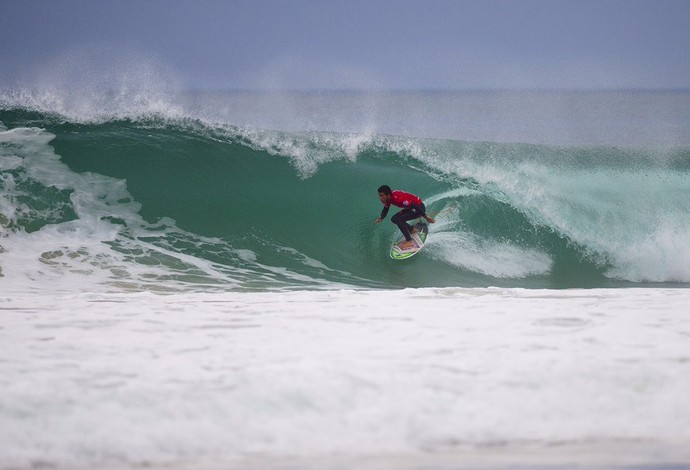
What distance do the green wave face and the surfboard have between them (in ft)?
0.27

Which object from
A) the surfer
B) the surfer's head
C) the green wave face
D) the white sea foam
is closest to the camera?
the white sea foam

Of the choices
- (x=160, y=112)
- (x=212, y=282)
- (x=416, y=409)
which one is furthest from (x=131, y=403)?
(x=160, y=112)

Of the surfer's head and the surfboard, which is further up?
the surfer's head

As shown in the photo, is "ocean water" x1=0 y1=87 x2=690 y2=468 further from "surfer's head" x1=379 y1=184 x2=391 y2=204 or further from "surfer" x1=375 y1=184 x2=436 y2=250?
"surfer's head" x1=379 y1=184 x2=391 y2=204

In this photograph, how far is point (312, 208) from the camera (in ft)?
25.7

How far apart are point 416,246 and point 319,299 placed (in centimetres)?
296

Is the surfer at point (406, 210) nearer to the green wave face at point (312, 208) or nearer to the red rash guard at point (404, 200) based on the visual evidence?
the red rash guard at point (404, 200)

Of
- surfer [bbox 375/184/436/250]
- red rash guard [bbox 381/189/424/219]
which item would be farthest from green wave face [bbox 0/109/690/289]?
red rash guard [bbox 381/189/424/219]

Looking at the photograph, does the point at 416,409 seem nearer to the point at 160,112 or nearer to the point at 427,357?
the point at 427,357

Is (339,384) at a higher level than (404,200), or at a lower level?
lower

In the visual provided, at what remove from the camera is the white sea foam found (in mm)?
1972

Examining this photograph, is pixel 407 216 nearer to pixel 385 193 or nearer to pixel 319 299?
pixel 385 193

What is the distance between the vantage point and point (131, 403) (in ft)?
7.17

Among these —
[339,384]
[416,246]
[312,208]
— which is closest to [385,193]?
[416,246]
